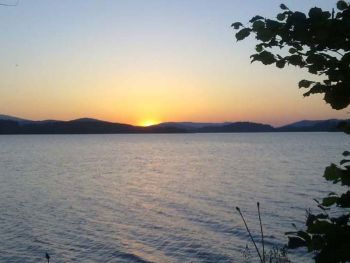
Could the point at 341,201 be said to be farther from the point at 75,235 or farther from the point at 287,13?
the point at 75,235

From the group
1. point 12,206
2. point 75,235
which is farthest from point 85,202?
point 75,235

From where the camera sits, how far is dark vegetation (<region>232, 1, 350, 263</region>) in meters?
2.88

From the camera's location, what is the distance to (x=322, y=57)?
3.04 meters

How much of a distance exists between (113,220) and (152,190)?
20980mm

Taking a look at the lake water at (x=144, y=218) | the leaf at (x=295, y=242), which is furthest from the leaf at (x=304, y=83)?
the lake water at (x=144, y=218)

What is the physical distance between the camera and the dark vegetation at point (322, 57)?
113 inches

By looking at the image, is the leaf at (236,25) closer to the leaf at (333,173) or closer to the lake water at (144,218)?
the leaf at (333,173)

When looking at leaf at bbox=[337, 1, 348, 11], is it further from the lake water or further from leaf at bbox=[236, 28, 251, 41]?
the lake water

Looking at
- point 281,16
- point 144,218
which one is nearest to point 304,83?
point 281,16

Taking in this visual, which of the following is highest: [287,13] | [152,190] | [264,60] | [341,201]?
[287,13]

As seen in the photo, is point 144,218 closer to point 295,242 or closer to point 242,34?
point 295,242

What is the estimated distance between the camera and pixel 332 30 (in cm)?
290

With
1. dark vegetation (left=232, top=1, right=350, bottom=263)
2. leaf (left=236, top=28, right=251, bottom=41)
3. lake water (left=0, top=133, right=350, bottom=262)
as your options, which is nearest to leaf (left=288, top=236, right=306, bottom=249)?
dark vegetation (left=232, top=1, right=350, bottom=263)

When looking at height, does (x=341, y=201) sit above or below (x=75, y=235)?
above
